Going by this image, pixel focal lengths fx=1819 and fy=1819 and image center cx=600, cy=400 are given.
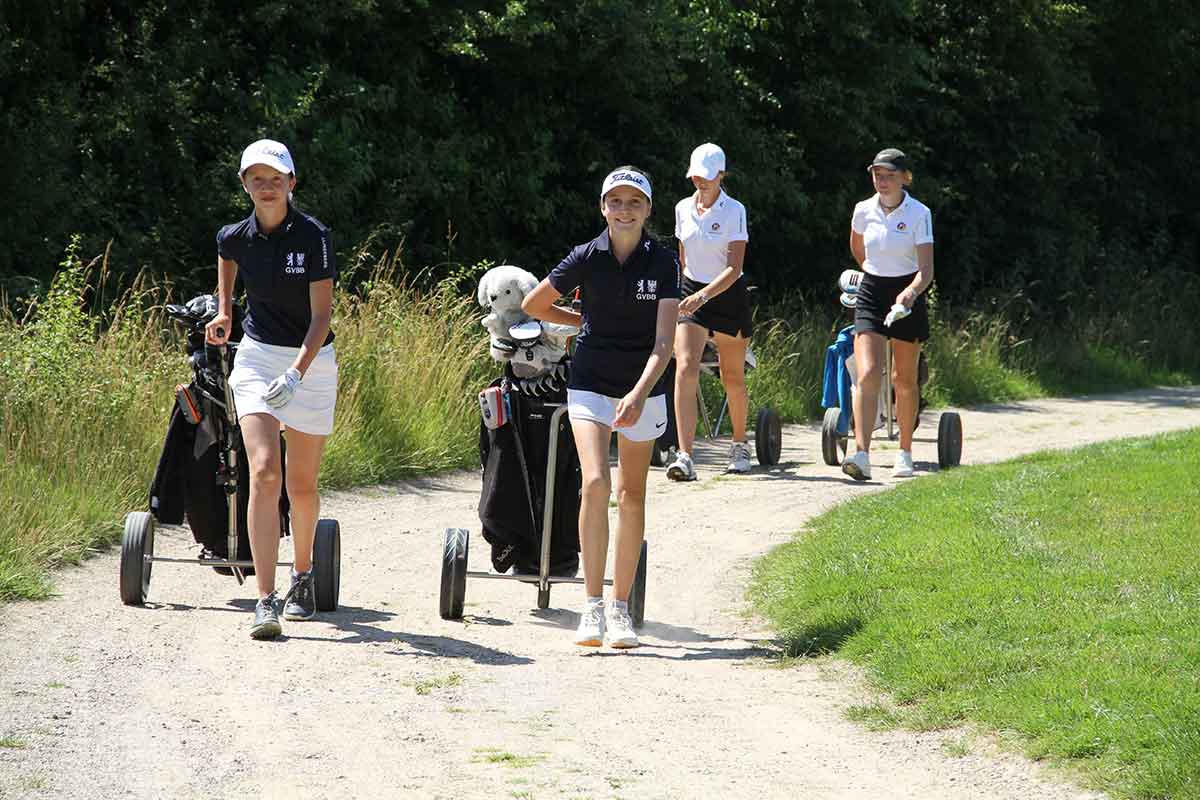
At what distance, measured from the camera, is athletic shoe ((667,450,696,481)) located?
12648mm

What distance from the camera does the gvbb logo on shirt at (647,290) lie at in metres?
7.75

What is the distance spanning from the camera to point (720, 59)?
20938 millimetres

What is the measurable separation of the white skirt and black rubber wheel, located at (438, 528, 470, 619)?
32.7 inches

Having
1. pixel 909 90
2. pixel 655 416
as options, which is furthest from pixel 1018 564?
pixel 909 90

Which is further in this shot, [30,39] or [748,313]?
[30,39]

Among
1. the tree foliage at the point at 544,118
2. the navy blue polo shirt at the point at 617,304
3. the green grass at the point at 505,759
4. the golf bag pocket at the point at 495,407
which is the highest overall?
the tree foliage at the point at 544,118

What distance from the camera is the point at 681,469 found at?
12.7m

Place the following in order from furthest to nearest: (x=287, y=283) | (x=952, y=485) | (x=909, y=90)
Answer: (x=909, y=90), (x=952, y=485), (x=287, y=283)

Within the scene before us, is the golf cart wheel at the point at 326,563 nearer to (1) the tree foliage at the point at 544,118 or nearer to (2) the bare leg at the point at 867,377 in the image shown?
(2) the bare leg at the point at 867,377

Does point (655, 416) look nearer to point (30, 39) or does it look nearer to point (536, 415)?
point (536, 415)

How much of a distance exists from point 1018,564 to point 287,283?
3.71 metres

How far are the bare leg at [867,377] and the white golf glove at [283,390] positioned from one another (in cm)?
577

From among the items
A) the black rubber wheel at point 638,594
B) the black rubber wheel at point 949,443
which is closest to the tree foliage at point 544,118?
the black rubber wheel at point 949,443

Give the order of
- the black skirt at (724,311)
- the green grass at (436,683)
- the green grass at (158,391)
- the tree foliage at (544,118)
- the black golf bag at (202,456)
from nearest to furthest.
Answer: the green grass at (436,683) → the black golf bag at (202,456) → the green grass at (158,391) → the black skirt at (724,311) → the tree foliage at (544,118)
